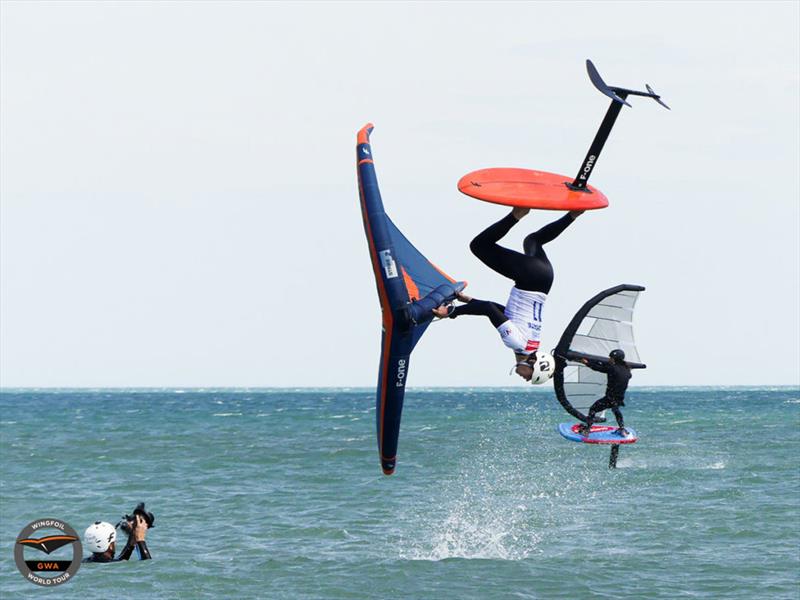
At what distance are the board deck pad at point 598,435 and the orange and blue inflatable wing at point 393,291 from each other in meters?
2.44

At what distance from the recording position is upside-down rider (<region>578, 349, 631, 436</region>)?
13.9m

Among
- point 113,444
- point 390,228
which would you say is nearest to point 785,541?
point 390,228

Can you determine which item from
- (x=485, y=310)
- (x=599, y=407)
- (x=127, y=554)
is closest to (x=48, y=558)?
(x=127, y=554)

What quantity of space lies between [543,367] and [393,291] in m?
2.04

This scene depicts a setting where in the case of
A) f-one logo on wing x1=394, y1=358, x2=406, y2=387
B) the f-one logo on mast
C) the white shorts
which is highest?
the f-one logo on mast

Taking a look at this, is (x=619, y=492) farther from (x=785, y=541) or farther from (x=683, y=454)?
(x=683, y=454)

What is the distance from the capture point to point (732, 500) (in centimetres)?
4388

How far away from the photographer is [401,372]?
13.1 m

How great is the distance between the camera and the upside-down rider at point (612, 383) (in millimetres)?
13859

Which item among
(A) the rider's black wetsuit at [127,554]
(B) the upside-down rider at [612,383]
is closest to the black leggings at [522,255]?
(B) the upside-down rider at [612,383]

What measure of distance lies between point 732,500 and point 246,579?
2115 cm

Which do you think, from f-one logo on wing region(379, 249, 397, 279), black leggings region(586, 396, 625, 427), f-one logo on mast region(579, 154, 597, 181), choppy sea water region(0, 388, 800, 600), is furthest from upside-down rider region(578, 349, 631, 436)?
choppy sea water region(0, 388, 800, 600)

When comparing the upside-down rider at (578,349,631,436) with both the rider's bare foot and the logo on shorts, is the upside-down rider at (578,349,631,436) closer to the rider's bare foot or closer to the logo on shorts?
the rider's bare foot

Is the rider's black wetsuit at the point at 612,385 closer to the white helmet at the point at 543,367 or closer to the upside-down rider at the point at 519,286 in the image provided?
the white helmet at the point at 543,367
